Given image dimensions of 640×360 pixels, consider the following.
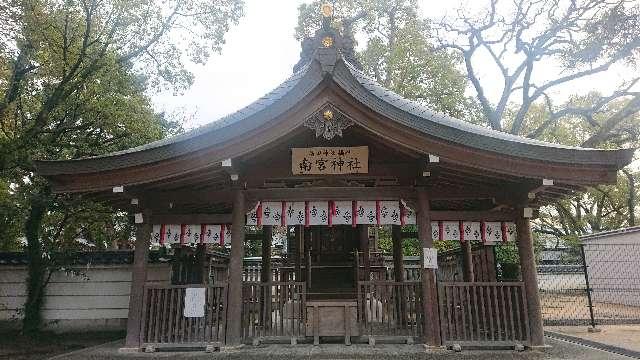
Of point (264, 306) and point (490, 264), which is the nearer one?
point (264, 306)

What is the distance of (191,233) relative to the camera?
9.35 m

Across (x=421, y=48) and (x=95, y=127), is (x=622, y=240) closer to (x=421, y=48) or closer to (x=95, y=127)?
(x=421, y=48)

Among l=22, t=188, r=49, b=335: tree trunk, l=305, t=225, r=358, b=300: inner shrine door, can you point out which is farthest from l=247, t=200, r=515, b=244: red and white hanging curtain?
l=22, t=188, r=49, b=335: tree trunk

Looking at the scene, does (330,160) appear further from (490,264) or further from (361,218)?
(490,264)

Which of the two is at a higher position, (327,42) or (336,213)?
(327,42)

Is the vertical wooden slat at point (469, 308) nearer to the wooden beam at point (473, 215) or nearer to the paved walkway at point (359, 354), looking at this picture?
the paved walkway at point (359, 354)

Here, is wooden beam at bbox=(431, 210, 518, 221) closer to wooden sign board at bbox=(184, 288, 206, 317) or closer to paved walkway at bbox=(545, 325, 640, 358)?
paved walkway at bbox=(545, 325, 640, 358)

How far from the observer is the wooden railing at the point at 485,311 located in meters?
8.43

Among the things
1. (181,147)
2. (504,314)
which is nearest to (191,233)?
(181,147)

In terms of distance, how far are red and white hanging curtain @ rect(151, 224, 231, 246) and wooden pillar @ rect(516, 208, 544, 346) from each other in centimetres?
638

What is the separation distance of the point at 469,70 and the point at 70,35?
797 inches

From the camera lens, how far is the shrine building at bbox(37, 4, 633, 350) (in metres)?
8.20

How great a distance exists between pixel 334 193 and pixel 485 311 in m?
4.04

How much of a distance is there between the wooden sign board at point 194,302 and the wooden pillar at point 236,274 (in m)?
0.56
